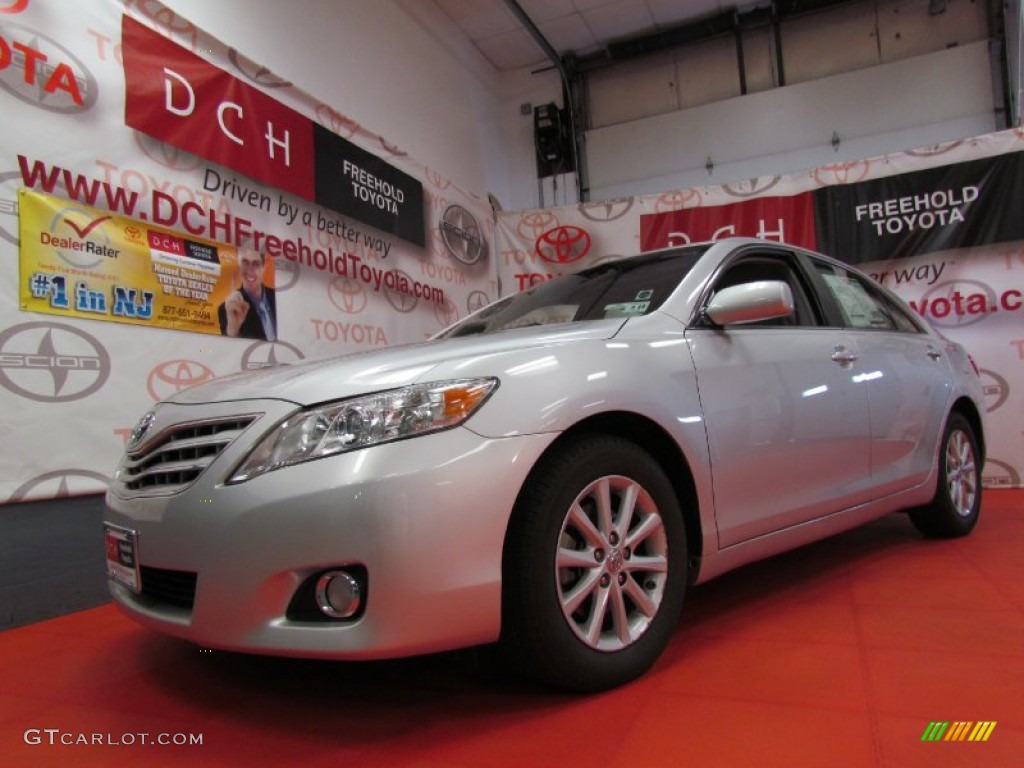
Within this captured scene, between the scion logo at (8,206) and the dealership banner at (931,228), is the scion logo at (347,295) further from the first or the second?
the scion logo at (8,206)

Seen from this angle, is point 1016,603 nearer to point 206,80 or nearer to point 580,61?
point 206,80

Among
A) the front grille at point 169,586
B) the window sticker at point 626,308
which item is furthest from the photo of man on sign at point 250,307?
the window sticker at point 626,308

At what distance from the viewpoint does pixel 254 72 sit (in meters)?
3.49

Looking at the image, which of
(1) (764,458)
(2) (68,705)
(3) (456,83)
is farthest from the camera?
(3) (456,83)

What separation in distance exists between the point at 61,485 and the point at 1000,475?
5450mm

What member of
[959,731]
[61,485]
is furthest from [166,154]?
[959,731]

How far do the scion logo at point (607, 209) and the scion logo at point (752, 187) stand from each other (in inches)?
30.7

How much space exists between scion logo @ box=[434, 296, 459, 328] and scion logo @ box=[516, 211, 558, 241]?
3.41 feet

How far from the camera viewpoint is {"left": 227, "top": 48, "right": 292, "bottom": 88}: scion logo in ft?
11.0

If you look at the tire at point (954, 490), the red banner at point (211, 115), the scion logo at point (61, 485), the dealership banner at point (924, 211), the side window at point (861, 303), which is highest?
the red banner at point (211, 115)

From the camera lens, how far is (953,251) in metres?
4.48

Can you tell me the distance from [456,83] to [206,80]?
12.0 feet

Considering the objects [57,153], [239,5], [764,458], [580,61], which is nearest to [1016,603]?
[764,458]

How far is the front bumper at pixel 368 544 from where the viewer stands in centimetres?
118
